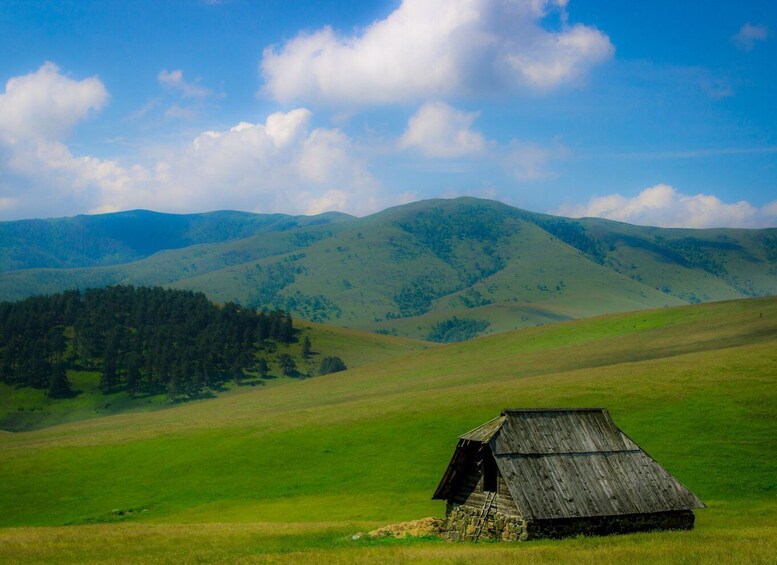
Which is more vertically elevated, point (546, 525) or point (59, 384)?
point (546, 525)

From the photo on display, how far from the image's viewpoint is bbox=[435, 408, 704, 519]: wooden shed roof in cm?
3064

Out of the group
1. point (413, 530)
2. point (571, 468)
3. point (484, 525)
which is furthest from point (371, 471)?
point (571, 468)

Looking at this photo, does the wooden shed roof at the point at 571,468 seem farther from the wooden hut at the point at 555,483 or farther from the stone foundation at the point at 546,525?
the stone foundation at the point at 546,525

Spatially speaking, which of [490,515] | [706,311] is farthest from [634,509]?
[706,311]

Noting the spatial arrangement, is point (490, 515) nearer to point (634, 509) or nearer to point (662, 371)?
point (634, 509)

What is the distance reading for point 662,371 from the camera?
7350 centimetres

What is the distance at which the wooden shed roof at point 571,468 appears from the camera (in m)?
30.6

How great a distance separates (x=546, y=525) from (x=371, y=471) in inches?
1133

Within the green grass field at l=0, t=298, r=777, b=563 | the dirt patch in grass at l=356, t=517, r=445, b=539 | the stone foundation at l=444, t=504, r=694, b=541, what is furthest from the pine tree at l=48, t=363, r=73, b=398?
the stone foundation at l=444, t=504, r=694, b=541

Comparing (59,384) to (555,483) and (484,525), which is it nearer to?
(484,525)

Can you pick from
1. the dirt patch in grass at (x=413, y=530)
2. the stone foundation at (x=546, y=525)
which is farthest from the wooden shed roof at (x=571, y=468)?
the dirt patch in grass at (x=413, y=530)

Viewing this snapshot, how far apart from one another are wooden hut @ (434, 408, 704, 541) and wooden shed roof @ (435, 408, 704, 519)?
47 millimetres

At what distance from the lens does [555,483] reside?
1227 inches

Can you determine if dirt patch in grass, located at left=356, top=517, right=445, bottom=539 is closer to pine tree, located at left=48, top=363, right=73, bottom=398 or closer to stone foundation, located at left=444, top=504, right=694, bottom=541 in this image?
stone foundation, located at left=444, top=504, right=694, bottom=541
